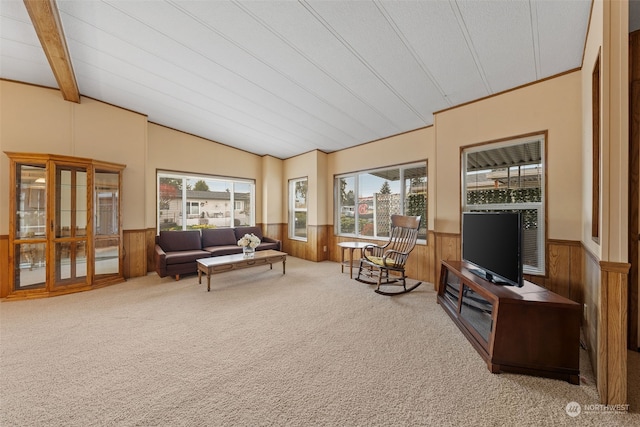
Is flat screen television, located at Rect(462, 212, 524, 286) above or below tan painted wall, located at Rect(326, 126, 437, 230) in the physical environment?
below

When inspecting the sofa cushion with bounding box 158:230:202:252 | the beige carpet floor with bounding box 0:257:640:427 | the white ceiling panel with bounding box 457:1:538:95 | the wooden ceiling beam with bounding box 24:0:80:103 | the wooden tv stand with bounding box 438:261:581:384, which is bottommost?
the beige carpet floor with bounding box 0:257:640:427

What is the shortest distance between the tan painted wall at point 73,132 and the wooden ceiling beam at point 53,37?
1.60 ft

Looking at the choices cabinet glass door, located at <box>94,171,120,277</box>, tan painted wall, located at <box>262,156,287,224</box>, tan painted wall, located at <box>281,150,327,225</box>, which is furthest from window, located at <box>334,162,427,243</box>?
cabinet glass door, located at <box>94,171,120,277</box>

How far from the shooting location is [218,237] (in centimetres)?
530

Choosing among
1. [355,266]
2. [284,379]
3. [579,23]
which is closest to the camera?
[284,379]

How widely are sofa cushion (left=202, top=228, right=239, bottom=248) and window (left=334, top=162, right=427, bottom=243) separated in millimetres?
2424

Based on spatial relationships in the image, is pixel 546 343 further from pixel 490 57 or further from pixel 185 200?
pixel 185 200

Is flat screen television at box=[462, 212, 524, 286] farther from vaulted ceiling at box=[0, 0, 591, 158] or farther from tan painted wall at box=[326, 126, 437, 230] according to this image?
vaulted ceiling at box=[0, 0, 591, 158]

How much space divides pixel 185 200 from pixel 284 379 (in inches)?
184

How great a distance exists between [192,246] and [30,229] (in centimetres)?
213

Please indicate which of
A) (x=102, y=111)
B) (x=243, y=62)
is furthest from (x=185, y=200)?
(x=243, y=62)

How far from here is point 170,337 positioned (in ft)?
7.39

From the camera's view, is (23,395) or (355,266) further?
(355,266)

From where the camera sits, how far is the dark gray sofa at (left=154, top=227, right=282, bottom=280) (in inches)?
160
